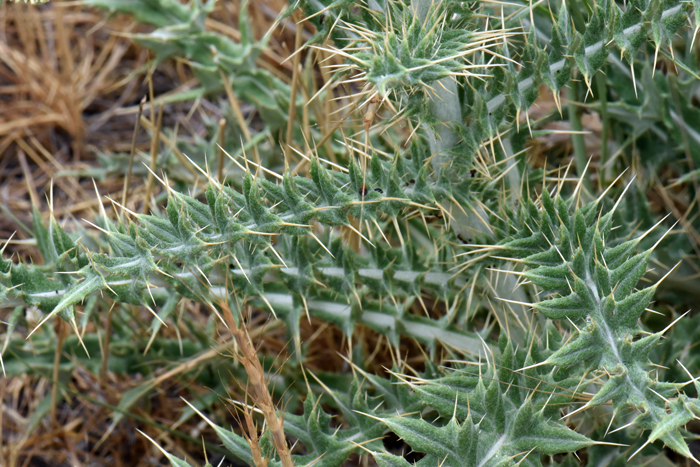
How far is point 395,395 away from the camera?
160 centimetres

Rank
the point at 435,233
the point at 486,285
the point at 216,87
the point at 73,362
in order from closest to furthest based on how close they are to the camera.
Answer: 1. the point at 486,285
2. the point at 435,233
3. the point at 73,362
4. the point at 216,87

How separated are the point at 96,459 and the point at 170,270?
46.8 inches

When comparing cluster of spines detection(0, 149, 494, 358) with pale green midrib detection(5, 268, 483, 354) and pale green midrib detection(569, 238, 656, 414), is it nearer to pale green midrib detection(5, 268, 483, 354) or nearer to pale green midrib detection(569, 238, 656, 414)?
pale green midrib detection(5, 268, 483, 354)

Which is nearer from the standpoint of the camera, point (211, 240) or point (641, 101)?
point (211, 240)

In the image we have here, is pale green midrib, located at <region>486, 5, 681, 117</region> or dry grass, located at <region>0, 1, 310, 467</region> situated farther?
dry grass, located at <region>0, 1, 310, 467</region>

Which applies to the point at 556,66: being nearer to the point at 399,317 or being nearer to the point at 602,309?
the point at 602,309

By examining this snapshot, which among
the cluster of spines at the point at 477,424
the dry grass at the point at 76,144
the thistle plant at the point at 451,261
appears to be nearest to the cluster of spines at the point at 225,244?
the thistle plant at the point at 451,261

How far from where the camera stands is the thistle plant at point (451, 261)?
1.13 m

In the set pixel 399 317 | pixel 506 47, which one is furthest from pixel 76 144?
pixel 506 47

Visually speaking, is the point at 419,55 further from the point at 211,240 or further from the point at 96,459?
the point at 96,459

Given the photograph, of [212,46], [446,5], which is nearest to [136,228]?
[446,5]

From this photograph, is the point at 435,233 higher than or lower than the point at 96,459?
higher

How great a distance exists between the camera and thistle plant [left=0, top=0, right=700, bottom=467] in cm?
113

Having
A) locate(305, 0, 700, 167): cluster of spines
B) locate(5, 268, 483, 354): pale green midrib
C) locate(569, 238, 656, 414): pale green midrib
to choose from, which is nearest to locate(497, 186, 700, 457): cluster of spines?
locate(569, 238, 656, 414): pale green midrib
